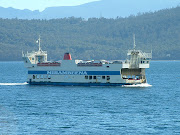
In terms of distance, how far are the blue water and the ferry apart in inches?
65.3

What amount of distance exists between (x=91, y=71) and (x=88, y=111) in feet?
86.5

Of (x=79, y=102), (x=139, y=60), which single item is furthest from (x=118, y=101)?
(x=139, y=60)

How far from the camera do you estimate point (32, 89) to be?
9162 cm

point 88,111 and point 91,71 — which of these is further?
point 91,71

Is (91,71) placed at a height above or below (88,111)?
above

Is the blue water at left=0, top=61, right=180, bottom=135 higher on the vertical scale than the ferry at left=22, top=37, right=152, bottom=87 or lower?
lower

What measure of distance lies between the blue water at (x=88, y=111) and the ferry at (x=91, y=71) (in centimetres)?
166

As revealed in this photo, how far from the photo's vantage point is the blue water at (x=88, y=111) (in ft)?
175

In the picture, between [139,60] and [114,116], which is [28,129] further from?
[139,60]

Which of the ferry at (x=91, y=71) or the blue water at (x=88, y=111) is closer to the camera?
the blue water at (x=88, y=111)

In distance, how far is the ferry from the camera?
292ft

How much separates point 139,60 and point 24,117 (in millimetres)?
35697

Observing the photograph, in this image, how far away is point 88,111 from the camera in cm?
6456

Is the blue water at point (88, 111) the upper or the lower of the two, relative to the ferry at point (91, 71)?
lower
